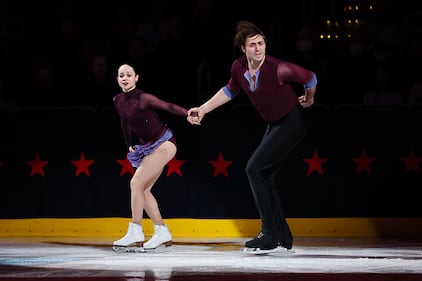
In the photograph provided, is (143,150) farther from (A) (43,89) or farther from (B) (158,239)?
(A) (43,89)

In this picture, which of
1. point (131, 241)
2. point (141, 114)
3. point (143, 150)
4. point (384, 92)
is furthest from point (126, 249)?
point (384, 92)

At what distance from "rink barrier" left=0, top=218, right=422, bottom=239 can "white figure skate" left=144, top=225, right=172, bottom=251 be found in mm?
1676

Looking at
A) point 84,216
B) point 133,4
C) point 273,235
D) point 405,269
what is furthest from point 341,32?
point 405,269

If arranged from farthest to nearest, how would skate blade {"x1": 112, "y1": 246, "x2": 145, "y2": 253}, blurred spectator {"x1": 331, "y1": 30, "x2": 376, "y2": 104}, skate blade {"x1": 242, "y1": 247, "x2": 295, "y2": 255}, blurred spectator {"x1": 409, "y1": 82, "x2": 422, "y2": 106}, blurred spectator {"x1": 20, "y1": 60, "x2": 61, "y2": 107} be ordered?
blurred spectator {"x1": 20, "y1": 60, "x2": 61, "y2": 107} < blurred spectator {"x1": 331, "y1": 30, "x2": 376, "y2": 104} < blurred spectator {"x1": 409, "y1": 82, "x2": 422, "y2": 106} < skate blade {"x1": 112, "y1": 246, "x2": 145, "y2": 253} < skate blade {"x1": 242, "y1": 247, "x2": 295, "y2": 255}

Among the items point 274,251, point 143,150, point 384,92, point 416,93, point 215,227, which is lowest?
point 274,251

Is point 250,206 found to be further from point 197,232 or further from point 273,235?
point 273,235

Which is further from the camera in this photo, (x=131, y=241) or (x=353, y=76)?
(x=353, y=76)

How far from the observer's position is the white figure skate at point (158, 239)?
9766mm

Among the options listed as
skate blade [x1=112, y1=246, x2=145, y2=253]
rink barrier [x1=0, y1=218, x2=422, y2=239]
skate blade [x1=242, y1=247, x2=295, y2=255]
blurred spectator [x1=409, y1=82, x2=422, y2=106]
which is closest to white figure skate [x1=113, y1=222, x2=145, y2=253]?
skate blade [x1=112, y1=246, x2=145, y2=253]

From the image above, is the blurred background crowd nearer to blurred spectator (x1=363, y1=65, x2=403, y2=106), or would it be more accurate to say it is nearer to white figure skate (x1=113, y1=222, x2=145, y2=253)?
blurred spectator (x1=363, y1=65, x2=403, y2=106)

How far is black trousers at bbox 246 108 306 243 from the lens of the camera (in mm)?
9109

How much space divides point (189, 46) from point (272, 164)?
13.1 feet

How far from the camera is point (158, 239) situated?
986 centimetres

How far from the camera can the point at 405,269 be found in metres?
7.82
